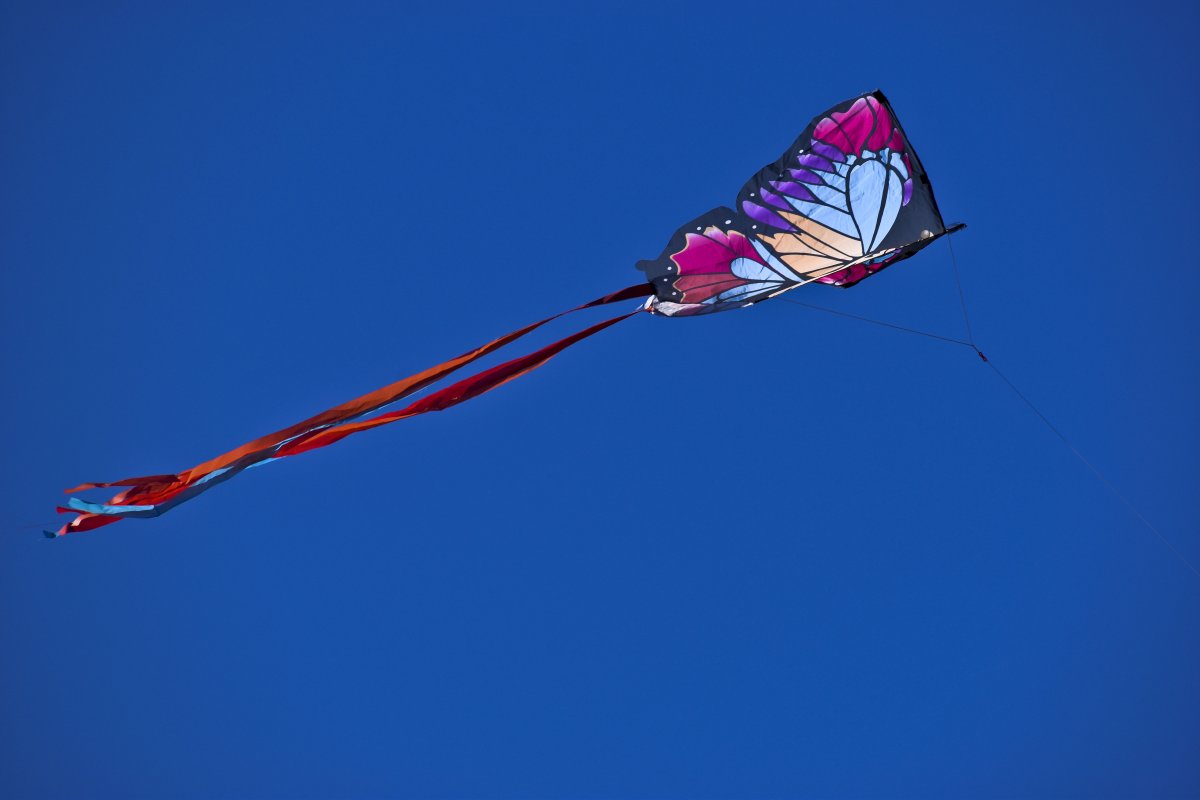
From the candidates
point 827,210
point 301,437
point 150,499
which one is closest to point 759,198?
point 827,210

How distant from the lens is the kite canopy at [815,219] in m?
8.02

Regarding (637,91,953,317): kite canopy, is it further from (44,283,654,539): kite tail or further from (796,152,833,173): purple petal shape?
(44,283,654,539): kite tail

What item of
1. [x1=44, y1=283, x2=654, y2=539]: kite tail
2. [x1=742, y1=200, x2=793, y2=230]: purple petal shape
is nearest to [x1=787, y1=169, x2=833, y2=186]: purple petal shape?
[x1=742, y1=200, x2=793, y2=230]: purple petal shape

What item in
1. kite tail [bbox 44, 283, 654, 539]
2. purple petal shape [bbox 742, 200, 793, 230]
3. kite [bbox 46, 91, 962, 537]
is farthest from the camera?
purple petal shape [bbox 742, 200, 793, 230]

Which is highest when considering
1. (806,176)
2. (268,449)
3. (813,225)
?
(806,176)

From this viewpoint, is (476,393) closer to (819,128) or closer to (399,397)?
(399,397)

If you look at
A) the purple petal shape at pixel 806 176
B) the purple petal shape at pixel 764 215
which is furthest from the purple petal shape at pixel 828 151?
the purple petal shape at pixel 764 215

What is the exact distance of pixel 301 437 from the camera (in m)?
6.47

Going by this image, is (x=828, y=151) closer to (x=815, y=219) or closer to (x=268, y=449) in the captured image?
(x=815, y=219)

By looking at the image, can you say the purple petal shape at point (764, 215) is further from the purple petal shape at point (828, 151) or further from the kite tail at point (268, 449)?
the kite tail at point (268, 449)

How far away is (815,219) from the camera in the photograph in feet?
27.2

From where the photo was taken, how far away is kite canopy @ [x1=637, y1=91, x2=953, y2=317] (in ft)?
26.3

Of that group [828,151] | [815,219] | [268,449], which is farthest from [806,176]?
[268,449]

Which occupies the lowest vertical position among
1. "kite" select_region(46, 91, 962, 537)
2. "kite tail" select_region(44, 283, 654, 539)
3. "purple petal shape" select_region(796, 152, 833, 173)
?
"kite tail" select_region(44, 283, 654, 539)
